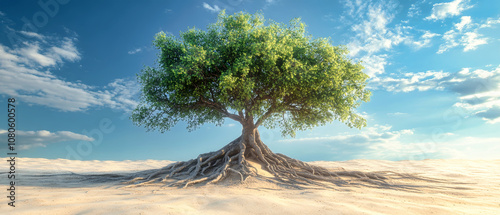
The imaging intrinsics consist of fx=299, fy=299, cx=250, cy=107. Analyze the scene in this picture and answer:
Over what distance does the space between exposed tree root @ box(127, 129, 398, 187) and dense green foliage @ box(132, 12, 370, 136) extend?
5.72ft

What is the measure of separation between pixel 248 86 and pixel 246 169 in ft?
13.4

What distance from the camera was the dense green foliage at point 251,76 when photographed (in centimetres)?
1401

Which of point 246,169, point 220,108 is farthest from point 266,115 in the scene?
point 246,169

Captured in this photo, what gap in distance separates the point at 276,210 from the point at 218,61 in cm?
881

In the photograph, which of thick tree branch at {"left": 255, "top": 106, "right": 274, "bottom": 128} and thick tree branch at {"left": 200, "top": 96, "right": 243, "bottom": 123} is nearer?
thick tree branch at {"left": 200, "top": 96, "right": 243, "bottom": 123}

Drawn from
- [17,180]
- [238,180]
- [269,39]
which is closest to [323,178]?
[238,180]

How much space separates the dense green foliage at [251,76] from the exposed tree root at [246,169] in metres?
1.74

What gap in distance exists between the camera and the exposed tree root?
14.3m

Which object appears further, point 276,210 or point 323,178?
point 323,178

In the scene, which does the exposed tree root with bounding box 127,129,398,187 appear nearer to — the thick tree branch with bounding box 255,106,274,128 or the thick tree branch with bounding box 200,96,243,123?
the thick tree branch with bounding box 255,106,274,128

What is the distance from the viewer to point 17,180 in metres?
14.6

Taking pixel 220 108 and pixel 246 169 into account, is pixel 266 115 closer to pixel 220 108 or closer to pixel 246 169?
pixel 220 108

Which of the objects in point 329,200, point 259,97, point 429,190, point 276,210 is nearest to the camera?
point 276,210

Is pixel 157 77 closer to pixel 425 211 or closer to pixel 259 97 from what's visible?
pixel 259 97
